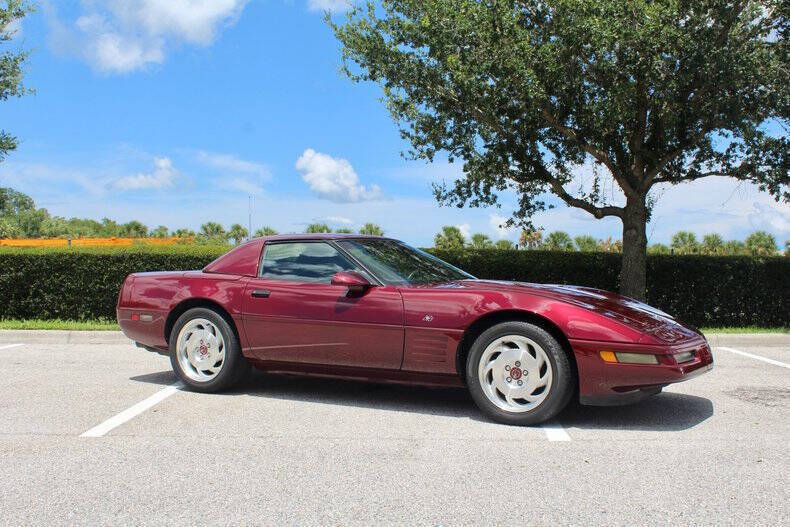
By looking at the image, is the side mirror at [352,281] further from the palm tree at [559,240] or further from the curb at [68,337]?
the palm tree at [559,240]

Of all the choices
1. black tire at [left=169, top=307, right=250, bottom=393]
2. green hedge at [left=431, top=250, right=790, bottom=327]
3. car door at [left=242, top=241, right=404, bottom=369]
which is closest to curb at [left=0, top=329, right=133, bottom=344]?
black tire at [left=169, top=307, right=250, bottom=393]

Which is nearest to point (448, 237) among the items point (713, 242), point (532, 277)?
point (532, 277)

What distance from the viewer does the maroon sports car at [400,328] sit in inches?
193

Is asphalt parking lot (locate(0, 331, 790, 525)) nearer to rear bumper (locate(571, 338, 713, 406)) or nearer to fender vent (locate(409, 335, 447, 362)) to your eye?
rear bumper (locate(571, 338, 713, 406))

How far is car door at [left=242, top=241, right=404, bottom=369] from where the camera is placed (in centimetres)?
537

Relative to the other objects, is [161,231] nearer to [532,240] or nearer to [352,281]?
[532,240]

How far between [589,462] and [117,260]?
10659mm

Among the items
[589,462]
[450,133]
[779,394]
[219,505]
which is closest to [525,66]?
[450,133]

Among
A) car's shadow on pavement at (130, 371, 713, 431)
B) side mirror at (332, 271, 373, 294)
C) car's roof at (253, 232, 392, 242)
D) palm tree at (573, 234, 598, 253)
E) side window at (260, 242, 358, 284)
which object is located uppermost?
palm tree at (573, 234, 598, 253)

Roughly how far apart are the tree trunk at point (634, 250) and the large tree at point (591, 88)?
24 millimetres

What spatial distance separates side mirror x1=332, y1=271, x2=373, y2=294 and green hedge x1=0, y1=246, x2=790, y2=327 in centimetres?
750

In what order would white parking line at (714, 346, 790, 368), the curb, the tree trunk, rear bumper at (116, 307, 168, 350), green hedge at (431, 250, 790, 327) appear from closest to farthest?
rear bumper at (116, 307, 168, 350), white parking line at (714, 346, 790, 368), the curb, the tree trunk, green hedge at (431, 250, 790, 327)

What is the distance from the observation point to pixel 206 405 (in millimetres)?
5793

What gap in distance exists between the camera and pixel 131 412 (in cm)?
559
